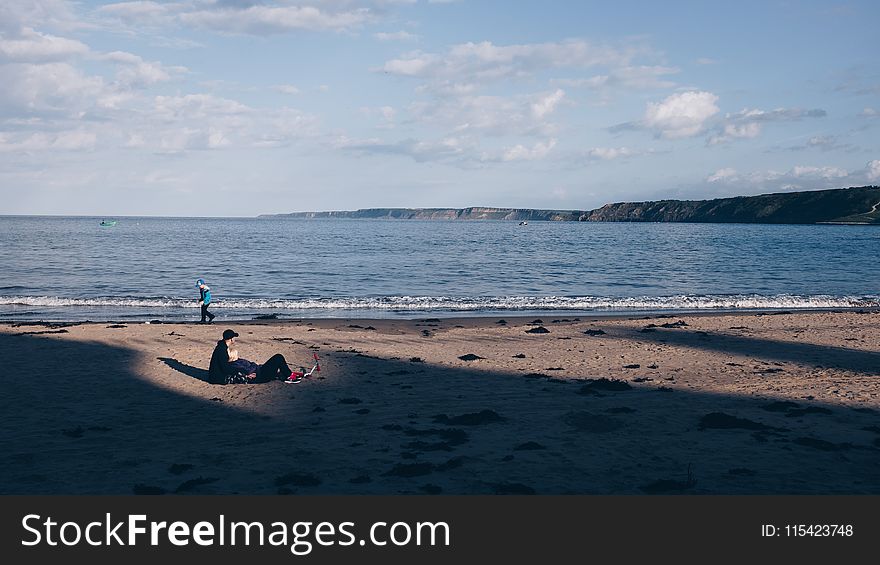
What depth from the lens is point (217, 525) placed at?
6.52 metres

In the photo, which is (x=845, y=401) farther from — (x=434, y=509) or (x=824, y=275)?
(x=824, y=275)

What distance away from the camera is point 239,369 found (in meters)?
13.4

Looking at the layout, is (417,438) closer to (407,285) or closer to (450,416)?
(450,416)

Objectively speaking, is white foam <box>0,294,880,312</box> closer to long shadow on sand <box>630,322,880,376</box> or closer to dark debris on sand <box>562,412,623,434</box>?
long shadow on sand <box>630,322,880,376</box>

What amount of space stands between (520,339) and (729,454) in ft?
35.4

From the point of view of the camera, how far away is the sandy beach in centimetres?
821

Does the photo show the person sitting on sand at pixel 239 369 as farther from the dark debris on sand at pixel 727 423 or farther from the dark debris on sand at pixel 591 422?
the dark debris on sand at pixel 727 423

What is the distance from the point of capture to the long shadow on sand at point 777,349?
50.9ft

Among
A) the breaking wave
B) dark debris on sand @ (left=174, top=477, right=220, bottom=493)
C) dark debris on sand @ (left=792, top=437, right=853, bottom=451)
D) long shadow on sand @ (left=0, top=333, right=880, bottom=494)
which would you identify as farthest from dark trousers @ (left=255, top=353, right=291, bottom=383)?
the breaking wave

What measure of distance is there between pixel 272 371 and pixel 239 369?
2.18ft

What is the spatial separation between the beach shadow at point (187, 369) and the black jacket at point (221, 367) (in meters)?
0.29

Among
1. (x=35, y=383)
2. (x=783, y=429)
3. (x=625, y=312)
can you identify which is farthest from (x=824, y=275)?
(x=35, y=383)

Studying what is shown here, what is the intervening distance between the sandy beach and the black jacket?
0.97ft

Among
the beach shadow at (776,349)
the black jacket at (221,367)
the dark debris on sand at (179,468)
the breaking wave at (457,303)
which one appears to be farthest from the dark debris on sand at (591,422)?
the breaking wave at (457,303)
